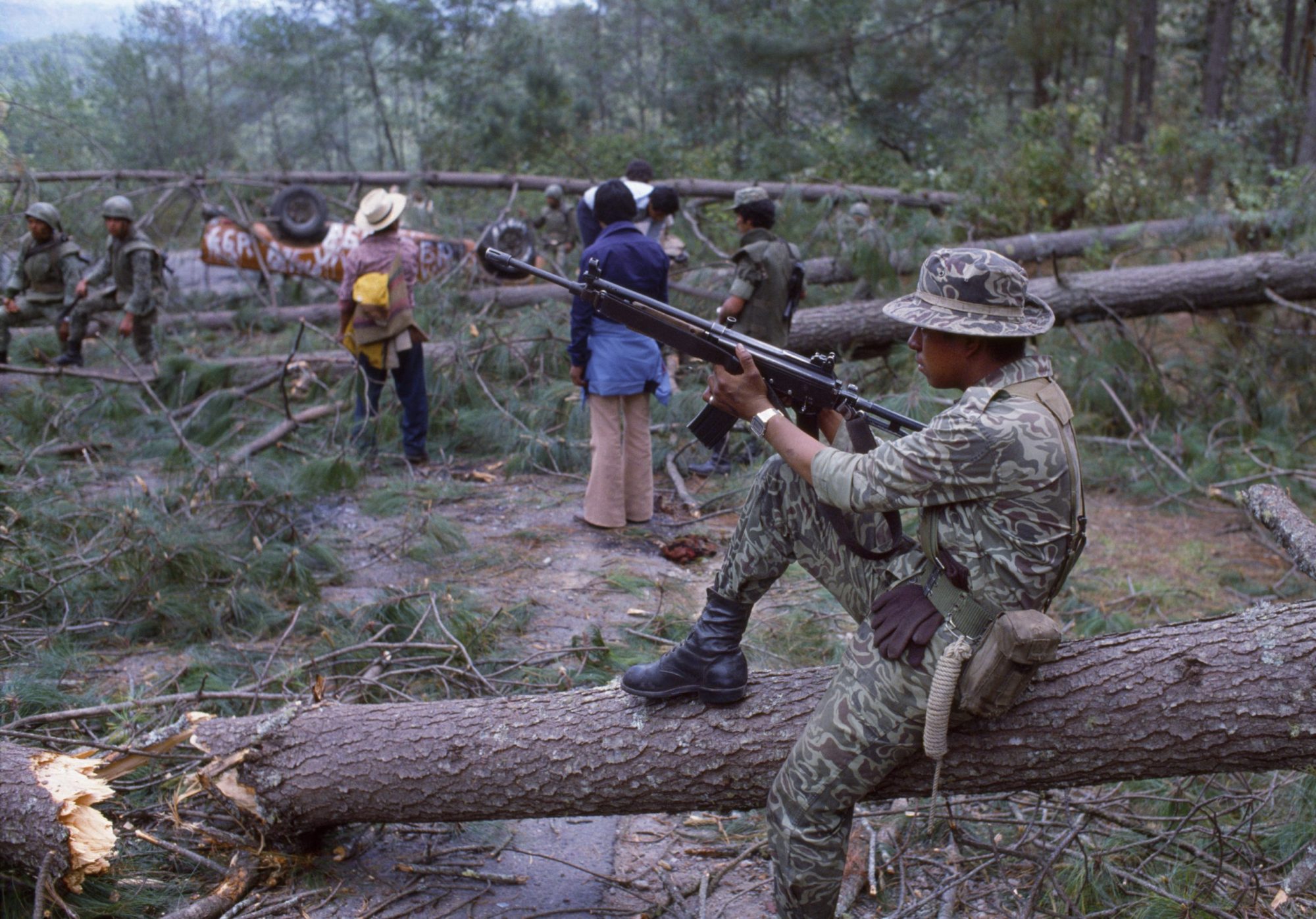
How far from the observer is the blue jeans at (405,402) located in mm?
6715

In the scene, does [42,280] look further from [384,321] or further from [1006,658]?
[1006,658]

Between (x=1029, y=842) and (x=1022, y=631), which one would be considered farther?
(x=1029, y=842)

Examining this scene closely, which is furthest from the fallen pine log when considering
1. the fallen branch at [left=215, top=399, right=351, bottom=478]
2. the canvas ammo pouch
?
the canvas ammo pouch

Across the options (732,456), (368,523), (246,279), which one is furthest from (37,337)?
(732,456)

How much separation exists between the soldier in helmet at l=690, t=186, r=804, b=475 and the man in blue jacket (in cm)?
53

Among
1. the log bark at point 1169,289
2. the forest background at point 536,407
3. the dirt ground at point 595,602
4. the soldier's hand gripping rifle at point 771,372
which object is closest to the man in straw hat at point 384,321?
the forest background at point 536,407

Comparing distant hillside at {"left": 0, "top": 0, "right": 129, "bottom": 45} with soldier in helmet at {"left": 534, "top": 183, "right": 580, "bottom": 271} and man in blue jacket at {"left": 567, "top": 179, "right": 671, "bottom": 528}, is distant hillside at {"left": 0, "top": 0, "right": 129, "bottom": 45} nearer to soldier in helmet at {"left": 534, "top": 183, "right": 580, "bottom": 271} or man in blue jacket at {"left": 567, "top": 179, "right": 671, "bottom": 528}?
man in blue jacket at {"left": 567, "top": 179, "right": 671, "bottom": 528}

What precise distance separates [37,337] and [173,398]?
8.43ft

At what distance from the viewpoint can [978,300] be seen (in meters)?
2.25

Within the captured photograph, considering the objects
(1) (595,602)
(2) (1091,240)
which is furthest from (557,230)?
(1) (595,602)

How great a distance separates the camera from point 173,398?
7594 mm

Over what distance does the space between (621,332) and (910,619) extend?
336cm

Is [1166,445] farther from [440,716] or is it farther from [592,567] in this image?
[440,716]

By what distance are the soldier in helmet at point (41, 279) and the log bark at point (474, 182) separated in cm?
111
